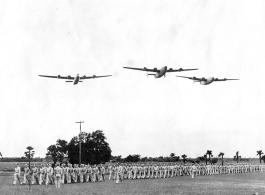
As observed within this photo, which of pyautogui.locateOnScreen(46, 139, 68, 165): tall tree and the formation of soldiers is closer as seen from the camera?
the formation of soldiers

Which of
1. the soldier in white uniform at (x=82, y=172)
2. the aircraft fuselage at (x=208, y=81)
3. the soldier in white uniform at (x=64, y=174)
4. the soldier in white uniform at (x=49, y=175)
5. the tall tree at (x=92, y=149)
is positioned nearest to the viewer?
the soldier in white uniform at (x=49, y=175)

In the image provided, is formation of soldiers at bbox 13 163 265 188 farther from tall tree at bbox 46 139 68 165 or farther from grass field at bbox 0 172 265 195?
tall tree at bbox 46 139 68 165

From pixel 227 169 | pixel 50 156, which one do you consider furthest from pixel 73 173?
pixel 50 156

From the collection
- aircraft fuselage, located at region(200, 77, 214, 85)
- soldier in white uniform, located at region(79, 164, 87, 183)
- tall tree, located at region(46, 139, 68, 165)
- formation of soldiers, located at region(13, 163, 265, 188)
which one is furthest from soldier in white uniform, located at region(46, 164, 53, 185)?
tall tree, located at region(46, 139, 68, 165)

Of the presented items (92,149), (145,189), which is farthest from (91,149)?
(145,189)

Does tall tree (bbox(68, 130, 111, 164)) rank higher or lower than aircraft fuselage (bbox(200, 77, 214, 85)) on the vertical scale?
lower

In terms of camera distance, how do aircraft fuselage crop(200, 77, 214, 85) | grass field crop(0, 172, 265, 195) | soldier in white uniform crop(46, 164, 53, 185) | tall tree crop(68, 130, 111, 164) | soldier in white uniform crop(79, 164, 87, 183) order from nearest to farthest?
1. grass field crop(0, 172, 265, 195)
2. soldier in white uniform crop(46, 164, 53, 185)
3. soldier in white uniform crop(79, 164, 87, 183)
4. aircraft fuselage crop(200, 77, 214, 85)
5. tall tree crop(68, 130, 111, 164)

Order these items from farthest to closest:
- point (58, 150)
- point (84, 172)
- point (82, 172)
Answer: point (58, 150) < point (84, 172) < point (82, 172)

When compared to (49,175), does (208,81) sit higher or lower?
higher

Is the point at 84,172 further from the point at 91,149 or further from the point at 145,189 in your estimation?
the point at 91,149

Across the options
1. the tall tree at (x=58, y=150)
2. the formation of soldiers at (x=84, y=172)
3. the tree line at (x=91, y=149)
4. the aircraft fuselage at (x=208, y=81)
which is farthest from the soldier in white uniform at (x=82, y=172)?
the tall tree at (x=58, y=150)

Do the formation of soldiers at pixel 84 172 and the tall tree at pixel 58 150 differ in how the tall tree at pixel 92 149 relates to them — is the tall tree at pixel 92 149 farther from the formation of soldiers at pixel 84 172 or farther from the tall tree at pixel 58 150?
the formation of soldiers at pixel 84 172

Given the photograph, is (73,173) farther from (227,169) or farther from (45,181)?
(227,169)

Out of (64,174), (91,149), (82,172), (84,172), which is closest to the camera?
(64,174)
